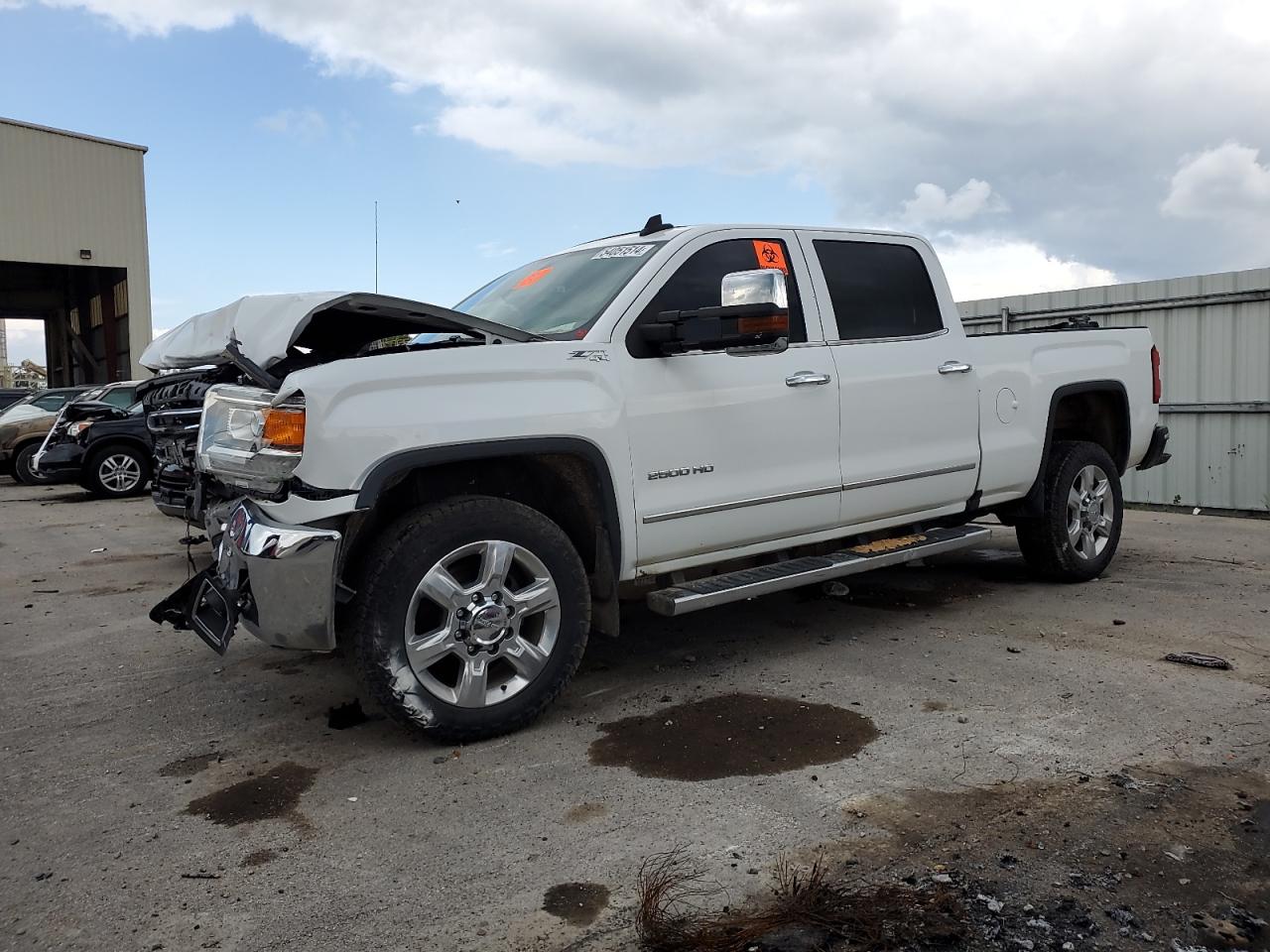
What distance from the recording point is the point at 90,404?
1327 cm

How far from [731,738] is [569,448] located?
1233 millimetres

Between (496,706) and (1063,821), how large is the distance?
192cm

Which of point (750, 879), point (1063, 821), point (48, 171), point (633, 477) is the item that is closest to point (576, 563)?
point (633, 477)

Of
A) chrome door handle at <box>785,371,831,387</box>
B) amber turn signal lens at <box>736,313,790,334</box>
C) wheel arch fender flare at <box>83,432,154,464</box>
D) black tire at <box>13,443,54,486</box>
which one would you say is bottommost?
black tire at <box>13,443,54,486</box>

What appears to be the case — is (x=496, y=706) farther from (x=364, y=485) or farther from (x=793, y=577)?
(x=793, y=577)

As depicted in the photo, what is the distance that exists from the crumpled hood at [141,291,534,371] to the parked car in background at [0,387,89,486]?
511 inches

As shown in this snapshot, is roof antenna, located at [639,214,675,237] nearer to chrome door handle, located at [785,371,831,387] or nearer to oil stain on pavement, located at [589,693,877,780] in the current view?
chrome door handle, located at [785,371,831,387]

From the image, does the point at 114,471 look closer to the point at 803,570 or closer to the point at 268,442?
the point at 268,442

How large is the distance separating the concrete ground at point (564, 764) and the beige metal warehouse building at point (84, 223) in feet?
77.1

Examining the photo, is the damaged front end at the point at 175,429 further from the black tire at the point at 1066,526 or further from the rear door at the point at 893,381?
the black tire at the point at 1066,526

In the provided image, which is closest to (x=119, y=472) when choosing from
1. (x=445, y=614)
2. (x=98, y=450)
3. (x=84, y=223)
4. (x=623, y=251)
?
(x=98, y=450)

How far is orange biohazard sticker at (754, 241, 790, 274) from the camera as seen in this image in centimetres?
473

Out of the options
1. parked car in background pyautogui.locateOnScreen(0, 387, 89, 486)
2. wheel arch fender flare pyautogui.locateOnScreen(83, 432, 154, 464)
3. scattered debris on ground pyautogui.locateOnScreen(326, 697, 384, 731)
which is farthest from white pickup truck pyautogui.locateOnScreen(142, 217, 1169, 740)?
parked car in background pyautogui.locateOnScreen(0, 387, 89, 486)

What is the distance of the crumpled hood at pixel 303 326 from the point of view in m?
3.66
